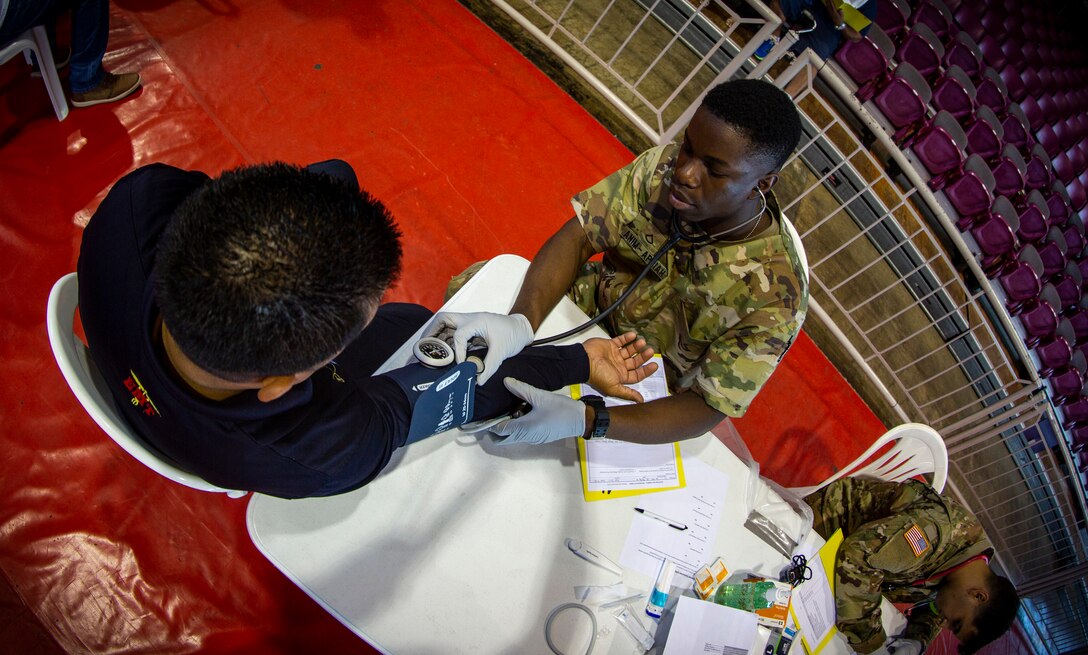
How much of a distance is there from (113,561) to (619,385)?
1.57m

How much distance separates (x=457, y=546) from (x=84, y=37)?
235 cm

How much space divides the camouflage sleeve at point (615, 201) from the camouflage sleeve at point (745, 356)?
39cm

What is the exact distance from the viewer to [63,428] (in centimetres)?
185

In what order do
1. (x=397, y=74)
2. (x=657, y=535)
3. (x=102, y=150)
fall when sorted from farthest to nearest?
(x=397, y=74)
(x=102, y=150)
(x=657, y=535)

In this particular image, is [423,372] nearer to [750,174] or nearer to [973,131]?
[750,174]

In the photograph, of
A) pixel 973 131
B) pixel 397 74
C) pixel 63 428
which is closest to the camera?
pixel 63 428

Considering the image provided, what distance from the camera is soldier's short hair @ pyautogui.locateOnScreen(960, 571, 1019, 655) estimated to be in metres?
1.84

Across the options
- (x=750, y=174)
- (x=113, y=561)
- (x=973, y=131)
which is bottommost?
(x=113, y=561)

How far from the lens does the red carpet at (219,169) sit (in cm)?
173

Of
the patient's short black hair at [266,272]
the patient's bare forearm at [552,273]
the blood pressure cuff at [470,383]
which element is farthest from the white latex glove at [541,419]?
the patient's short black hair at [266,272]

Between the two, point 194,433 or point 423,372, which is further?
point 423,372

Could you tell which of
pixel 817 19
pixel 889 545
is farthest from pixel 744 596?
pixel 817 19

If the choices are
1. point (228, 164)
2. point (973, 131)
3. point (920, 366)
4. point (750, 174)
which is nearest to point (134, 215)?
point (750, 174)

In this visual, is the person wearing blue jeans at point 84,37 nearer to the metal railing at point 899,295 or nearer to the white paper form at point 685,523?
the metal railing at point 899,295
